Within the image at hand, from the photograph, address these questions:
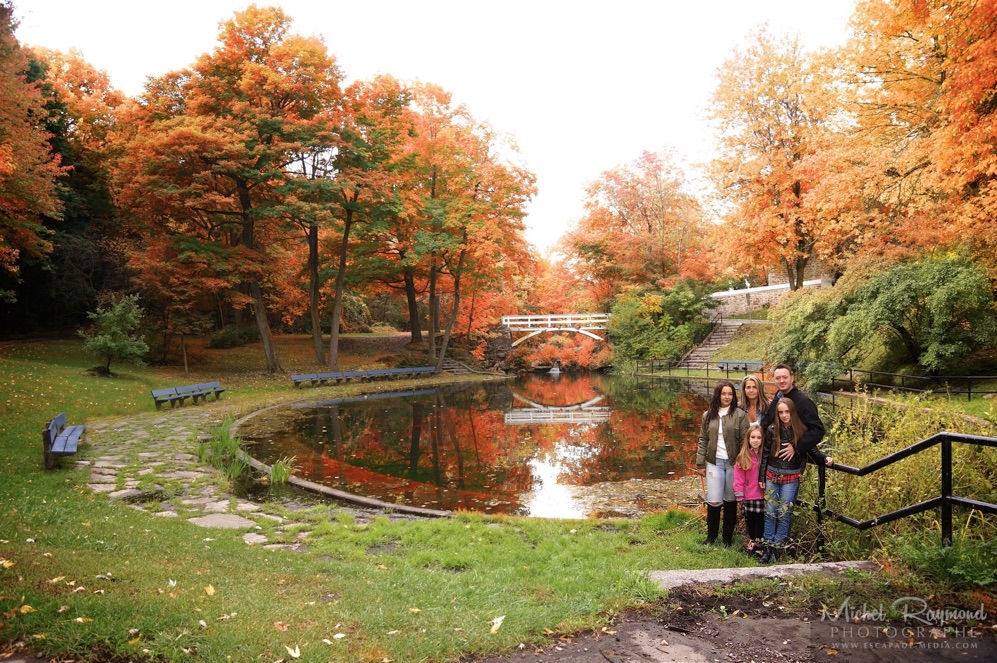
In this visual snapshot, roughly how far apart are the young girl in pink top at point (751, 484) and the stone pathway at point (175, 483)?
4039mm

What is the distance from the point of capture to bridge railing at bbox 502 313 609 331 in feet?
111

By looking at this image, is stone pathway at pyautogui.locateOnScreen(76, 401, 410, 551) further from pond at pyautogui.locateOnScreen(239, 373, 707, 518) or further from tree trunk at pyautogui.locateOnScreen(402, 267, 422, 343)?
tree trunk at pyautogui.locateOnScreen(402, 267, 422, 343)

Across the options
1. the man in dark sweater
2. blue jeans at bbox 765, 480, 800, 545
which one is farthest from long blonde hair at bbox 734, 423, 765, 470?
blue jeans at bbox 765, 480, 800, 545

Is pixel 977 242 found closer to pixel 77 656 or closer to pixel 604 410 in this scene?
pixel 604 410

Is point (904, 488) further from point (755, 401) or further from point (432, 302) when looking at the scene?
point (432, 302)

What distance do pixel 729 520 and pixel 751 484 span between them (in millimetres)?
470

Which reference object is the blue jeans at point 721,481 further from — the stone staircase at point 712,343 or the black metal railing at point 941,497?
the stone staircase at point 712,343

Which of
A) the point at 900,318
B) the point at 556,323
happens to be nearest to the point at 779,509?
the point at 900,318

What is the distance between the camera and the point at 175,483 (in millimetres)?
7605

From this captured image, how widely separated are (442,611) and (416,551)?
1708 millimetres

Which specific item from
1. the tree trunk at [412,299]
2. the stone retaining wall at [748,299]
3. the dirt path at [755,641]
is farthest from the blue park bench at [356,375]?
the stone retaining wall at [748,299]

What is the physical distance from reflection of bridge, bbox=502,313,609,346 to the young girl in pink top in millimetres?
28471

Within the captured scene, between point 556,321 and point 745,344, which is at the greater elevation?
point 556,321

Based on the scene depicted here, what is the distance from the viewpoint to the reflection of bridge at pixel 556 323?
3359 centimetres
